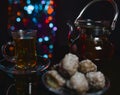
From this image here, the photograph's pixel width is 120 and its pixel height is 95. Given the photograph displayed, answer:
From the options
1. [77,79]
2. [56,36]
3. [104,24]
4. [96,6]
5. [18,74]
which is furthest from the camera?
[56,36]

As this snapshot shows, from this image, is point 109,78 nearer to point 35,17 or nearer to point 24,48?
point 24,48

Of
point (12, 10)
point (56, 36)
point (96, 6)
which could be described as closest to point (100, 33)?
point (96, 6)

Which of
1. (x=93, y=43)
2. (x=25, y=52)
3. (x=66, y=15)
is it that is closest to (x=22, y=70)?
(x=25, y=52)

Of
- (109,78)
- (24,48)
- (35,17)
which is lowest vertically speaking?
(109,78)

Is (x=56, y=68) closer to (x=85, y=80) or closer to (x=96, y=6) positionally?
(x=85, y=80)

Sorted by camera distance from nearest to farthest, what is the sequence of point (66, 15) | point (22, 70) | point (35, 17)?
1. point (22, 70)
2. point (66, 15)
3. point (35, 17)

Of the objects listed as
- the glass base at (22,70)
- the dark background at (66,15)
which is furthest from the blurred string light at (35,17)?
the glass base at (22,70)

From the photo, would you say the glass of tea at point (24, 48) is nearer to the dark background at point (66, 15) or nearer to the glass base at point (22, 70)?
the glass base at point (22, 70)

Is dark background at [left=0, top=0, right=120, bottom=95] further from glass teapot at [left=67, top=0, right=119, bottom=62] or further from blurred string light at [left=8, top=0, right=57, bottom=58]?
glass teapot at [left=67, top=0, right=119, bottom=62]
